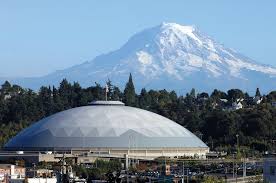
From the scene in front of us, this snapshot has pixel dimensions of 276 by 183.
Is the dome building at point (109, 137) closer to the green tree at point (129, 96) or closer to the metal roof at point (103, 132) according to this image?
the metal roof at point (103, 132)

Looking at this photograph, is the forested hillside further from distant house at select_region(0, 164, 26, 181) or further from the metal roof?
distant house at select_region(0, 164, 26, 181)

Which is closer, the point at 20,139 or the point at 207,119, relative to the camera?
the point at 20,139

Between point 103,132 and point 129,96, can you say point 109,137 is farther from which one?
point 129,96

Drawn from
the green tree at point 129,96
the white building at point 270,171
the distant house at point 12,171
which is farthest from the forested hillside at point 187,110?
the white building at point 270,171

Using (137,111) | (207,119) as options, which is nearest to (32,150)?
(137,111)

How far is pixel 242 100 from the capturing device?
19300 cm

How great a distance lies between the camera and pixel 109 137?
356 ft

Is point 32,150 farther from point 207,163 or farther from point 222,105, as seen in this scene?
point 222,105

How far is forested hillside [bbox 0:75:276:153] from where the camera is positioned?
449 feet

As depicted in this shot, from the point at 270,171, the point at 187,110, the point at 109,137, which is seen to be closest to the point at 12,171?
the point at 270,171

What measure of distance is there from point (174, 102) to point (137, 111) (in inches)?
1915

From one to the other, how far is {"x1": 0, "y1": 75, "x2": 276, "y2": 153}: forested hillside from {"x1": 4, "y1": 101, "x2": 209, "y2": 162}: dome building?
38.0 ft

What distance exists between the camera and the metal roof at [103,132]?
107812mm

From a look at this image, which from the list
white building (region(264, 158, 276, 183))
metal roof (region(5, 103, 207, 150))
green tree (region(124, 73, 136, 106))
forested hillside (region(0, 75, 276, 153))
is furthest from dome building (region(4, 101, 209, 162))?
green tree (region(124, 73, 136, 106))
